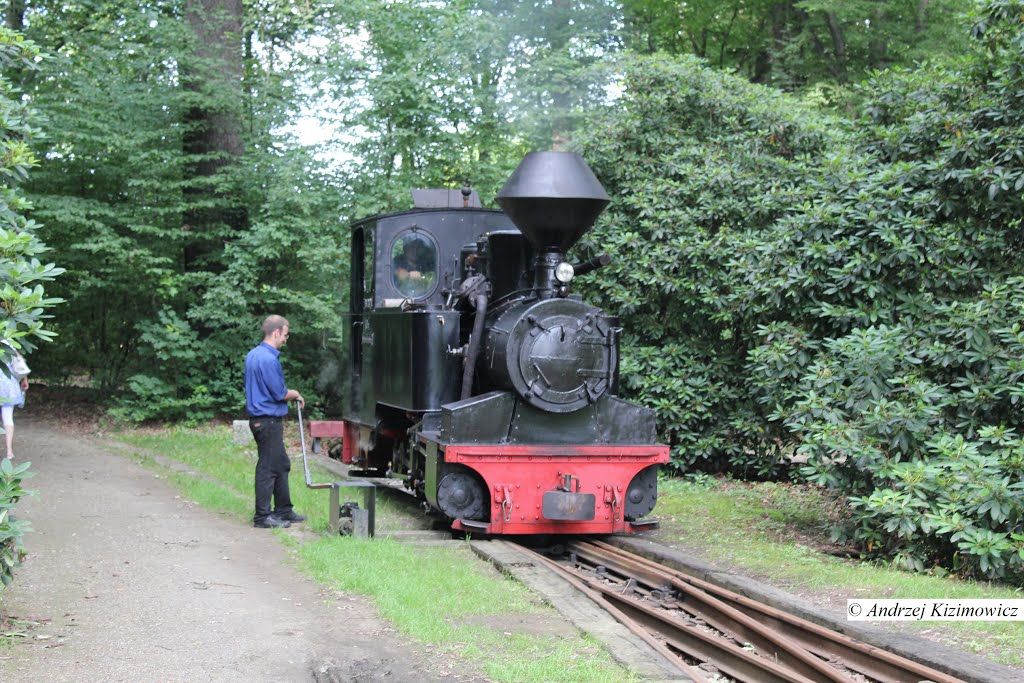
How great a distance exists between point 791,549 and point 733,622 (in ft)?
6.40

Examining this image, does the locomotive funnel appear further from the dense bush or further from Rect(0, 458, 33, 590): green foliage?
Rect(0, 458, 33, 590): green foliage

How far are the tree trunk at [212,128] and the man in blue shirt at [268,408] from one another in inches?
317

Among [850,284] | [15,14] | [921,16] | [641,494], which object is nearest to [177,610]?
[641,494]

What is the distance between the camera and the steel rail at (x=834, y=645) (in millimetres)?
4930

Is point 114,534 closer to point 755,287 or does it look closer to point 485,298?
point 485,298

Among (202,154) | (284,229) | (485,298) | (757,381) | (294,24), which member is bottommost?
(757,381)

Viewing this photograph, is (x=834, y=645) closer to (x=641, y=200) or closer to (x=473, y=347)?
(x=473, y=347)

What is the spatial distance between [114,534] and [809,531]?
18.5 ft

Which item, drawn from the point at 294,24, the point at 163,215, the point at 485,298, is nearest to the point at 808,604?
the point at 485,298

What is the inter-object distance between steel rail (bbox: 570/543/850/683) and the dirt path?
5.70 feet

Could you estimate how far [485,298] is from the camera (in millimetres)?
8555

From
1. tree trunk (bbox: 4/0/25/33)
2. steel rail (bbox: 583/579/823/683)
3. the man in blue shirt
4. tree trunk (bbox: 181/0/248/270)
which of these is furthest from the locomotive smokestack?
tree trunk (bbox: 4/0/25/33)

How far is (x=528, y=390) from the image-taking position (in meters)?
8.13

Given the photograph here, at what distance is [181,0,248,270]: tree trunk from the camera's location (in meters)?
16.1
